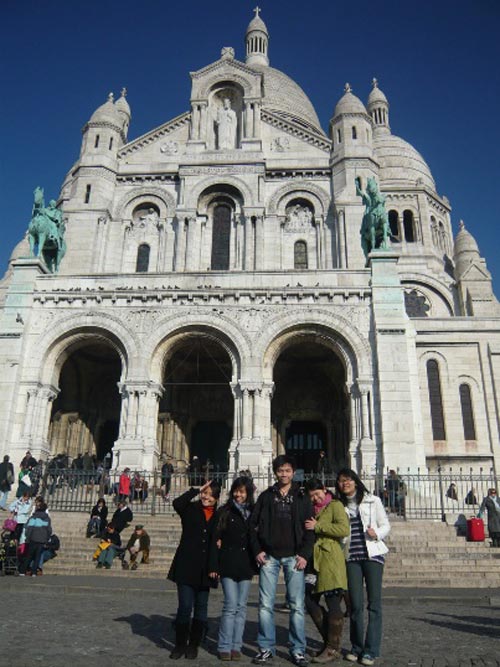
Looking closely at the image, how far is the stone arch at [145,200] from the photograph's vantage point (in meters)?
31.3

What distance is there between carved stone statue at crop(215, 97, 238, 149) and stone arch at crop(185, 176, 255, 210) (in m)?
2.83

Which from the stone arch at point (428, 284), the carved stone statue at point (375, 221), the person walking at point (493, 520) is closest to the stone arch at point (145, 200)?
the carved stone statue at point (375, 221)

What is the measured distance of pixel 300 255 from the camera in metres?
30.3

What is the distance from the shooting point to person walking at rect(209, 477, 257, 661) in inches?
231

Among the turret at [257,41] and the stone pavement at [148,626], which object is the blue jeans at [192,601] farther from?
the turret at [257,41]

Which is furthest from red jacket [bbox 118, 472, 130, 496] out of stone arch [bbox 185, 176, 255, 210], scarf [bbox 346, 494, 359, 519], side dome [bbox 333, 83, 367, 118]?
side dome [bbox 333, 83, 367, 118]

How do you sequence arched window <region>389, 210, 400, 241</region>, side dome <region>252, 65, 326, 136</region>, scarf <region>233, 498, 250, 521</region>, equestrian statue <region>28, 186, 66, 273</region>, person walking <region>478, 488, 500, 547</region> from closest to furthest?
1. scarf <region>233, 498, 250, 521</region>
2. person walking <region>478, 488, 500, 547</region>
3. equestrian statue <region>28, 186, 66, 273</region>
4. arched window <region>389, 210, 400, 241</region>
5. side dome <region>252, 65, 326, 136</region>

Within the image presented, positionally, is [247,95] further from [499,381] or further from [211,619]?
[211,619]

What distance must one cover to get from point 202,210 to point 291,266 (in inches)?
219

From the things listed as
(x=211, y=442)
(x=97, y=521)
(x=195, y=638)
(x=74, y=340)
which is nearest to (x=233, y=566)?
(x=195, y=638)

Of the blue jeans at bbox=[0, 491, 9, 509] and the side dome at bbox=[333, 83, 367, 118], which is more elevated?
the side dome at bbox=[333, 83, 367, 118]

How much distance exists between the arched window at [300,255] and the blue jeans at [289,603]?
2456cm

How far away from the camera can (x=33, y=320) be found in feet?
76.5

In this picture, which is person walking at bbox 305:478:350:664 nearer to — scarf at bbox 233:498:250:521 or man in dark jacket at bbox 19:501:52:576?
scarf at bbox 233:498:250:521
